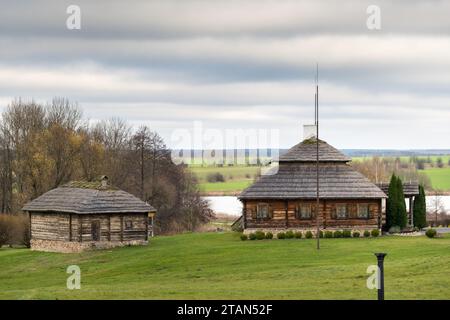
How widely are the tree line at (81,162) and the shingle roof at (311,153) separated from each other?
21.9 meters

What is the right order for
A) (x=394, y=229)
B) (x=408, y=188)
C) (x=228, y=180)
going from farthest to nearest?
(x=228, y=180) → (x=408, y=188) → (x=394, y=229)

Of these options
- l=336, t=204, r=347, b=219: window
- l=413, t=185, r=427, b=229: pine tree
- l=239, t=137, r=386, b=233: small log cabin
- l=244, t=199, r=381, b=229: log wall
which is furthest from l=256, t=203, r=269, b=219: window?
l=413, t=185, r=427, b=229: pine tree

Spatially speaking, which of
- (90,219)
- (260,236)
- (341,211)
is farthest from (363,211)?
(90,219)

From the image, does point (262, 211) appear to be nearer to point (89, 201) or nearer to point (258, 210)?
point (258, 210)

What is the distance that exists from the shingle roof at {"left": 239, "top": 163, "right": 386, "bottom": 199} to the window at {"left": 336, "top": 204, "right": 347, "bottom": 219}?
0.82 m

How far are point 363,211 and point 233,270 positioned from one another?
17.1m

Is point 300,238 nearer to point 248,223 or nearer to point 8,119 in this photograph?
point 248,223

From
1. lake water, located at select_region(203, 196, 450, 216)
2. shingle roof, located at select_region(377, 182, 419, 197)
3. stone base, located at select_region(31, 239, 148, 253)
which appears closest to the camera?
stone base, located at select_region(31, 239, 148, 253)

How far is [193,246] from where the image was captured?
5053 cm

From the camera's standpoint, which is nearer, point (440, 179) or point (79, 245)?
point (79, 245)

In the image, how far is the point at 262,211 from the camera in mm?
54844

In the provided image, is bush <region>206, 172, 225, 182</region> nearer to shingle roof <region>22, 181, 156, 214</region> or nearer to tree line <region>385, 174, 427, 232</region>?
shingle roof <region>22, 181, 156, 214</region>

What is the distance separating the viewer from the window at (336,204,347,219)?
54.8 meters

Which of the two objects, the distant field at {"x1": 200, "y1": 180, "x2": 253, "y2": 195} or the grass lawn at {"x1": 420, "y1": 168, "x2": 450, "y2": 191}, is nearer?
the distant field at {"x1": 200, "y1": 180, "x2": 253, "y2": 195}
